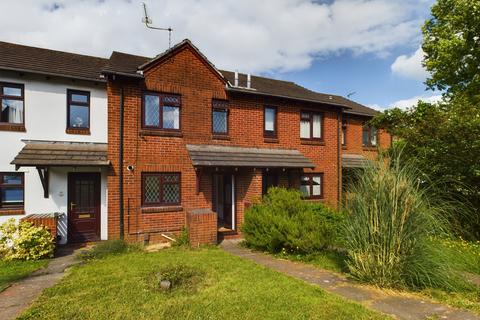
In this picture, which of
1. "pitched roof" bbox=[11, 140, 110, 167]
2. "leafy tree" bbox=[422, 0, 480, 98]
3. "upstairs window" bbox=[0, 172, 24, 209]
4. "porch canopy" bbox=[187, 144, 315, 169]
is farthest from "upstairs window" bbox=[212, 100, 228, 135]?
"leafy tree" bbox=[422, 0, 480, 98]

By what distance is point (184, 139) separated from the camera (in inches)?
444

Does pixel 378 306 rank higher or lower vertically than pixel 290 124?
lower

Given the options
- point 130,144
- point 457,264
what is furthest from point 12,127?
point 457,264

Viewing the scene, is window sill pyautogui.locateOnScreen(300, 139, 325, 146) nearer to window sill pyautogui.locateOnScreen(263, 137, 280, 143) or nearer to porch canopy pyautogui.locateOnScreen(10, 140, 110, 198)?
window sill pyautogui.locateOnScreen(263, 137, 280, 143)

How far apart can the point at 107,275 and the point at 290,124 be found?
9714mm

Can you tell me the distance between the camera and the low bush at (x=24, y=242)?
27.4ft

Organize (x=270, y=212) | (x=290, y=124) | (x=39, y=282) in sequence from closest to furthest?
(x=39, y=282) → (x=270, y=212) → (x=290, y=124)

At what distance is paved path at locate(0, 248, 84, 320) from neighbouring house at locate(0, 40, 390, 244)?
198 cm

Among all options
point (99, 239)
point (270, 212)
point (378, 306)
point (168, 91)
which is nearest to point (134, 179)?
point (99, 239)

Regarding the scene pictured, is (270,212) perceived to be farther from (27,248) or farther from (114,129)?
(27,248)

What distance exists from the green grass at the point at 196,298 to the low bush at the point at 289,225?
1513mm

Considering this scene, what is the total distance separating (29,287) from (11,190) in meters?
4.99

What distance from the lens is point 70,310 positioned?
4.91 m

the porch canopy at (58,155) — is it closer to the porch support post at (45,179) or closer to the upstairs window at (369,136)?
the porch support post at (45,179)
